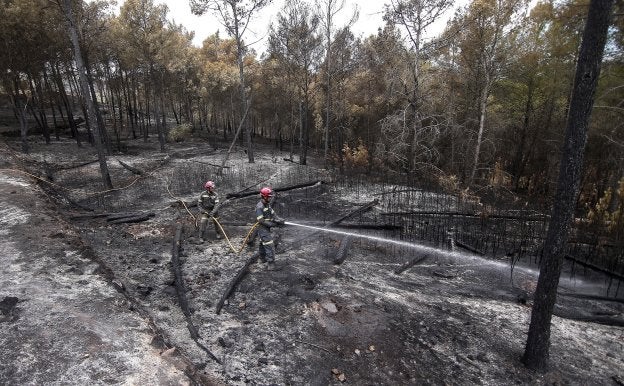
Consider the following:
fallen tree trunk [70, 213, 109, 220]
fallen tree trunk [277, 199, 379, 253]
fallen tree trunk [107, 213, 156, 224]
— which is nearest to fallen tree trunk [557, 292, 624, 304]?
fallen tree trunk [277, 199, 379, 253]

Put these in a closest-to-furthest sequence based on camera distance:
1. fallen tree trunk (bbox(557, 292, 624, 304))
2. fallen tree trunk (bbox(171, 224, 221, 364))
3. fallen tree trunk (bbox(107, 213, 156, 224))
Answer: fallen tree trunk (bbox(171, 224, 221, 364)), fallen tree trunk (bbox(557, 292, 624, 304)), fallen tree trunk (bbox(107, 213, 156, 224))

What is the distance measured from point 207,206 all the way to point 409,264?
6364mm

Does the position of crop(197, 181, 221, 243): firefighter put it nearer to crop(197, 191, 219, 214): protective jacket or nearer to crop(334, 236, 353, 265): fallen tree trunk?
crop(197, 191, 219, 214): protective jacket

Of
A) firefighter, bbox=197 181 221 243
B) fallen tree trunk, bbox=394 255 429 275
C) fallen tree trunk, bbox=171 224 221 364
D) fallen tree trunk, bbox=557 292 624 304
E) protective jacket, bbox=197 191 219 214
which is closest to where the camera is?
fallen tree trunk, bbox=171 224 221 364

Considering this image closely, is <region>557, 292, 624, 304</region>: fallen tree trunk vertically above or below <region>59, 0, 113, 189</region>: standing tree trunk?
below

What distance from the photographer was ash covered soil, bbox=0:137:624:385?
4859mm

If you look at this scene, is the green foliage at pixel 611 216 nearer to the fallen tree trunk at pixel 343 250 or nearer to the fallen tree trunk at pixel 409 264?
the fallen tree trunk at pixel 409 264

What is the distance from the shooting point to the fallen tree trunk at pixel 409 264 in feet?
29.6

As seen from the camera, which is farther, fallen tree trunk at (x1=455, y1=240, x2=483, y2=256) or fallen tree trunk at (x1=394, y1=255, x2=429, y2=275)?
fallen tree trunk at (x1=455, y1=240, x2=483, y2=256)

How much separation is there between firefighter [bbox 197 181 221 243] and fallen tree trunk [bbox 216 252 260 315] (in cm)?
200

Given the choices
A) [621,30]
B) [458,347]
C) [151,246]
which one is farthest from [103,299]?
[621,30]

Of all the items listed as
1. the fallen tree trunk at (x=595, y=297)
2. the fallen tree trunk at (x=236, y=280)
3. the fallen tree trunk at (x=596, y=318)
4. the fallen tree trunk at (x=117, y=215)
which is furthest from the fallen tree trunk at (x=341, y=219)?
the fallen tree trunk at (x=595, y=297)

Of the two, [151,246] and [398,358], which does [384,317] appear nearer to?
[398,358]

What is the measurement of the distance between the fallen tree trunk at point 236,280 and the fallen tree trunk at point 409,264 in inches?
152
